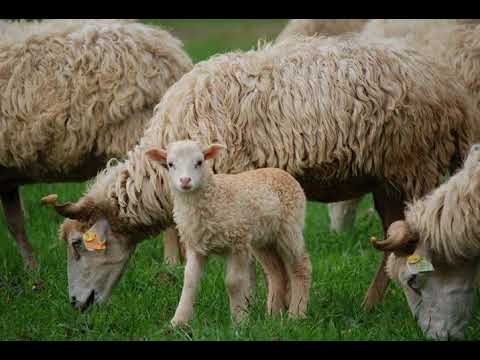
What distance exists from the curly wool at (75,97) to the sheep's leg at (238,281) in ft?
6.76

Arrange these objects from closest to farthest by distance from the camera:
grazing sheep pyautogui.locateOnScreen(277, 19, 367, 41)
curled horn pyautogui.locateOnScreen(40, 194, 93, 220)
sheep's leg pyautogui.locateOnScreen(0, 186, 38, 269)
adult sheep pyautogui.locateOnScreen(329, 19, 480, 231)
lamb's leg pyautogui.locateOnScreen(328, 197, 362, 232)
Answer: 1. curled horn pyautogui.locateOnScreen(40, 194, 93, 220)
2. adult sheep pyautogui.locateOnScreen(329, 19, 480, 231)
3. sheep's leg pyautogui.locateOnScreen(0, 186, 38, 269)
4. lamb's leg pyautogui.locateOnScreen(328, 197, 362, 232)
5. grazing sheep pyautogui.locateOnScreen(277, 19, 367, 41)

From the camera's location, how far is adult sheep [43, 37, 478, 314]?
631 cm

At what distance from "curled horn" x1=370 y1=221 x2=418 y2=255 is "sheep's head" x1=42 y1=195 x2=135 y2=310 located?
1.82 m

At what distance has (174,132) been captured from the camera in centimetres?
627

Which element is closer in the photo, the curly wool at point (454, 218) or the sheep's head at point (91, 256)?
the curly wool at point (454, 218)

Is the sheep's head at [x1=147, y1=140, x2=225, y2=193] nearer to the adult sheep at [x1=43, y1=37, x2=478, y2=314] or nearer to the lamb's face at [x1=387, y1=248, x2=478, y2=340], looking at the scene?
the adult sheep at [x1=43, y1=37, x2=478, y2=314]

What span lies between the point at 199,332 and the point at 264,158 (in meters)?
1.40

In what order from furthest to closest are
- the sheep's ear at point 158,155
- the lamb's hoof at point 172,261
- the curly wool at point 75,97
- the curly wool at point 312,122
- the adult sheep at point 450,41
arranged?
the lamb's hoof at point 172,261 → the adult sheep at point 450,41 → the curly wool at point 75,97 → the curly wool at point 312,122 → the sheep's ear at point 158,155

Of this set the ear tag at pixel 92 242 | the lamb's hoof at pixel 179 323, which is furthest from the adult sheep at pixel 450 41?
the lamb's hoof at pixel 179 323

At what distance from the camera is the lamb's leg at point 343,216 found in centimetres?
905

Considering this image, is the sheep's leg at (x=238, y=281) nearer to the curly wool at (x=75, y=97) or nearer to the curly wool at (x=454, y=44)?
the curly wool at (x=75, y=97)

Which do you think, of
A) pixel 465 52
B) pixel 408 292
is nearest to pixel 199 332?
pixel 408 292

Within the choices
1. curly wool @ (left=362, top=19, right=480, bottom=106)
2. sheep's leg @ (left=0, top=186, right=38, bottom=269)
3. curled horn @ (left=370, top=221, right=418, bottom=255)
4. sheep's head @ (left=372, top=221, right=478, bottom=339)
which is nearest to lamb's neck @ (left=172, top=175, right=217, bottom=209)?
curled horn @ (left=370, top=221, right=418, bottom=255)
